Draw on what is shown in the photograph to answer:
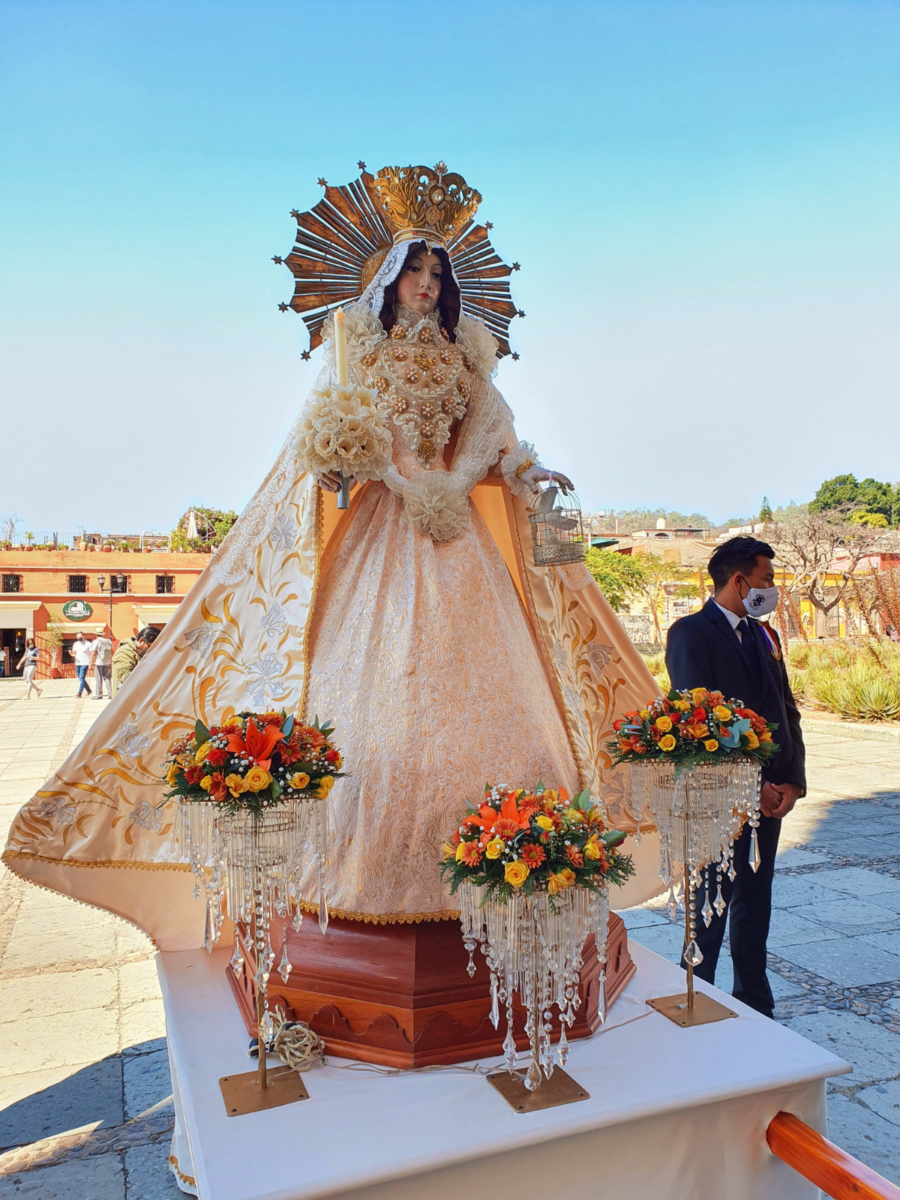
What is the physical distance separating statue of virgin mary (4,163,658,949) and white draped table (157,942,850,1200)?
54cm

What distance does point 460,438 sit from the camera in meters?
3.20

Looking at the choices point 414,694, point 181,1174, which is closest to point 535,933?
point 414,694

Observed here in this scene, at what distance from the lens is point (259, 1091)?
7.43 feet

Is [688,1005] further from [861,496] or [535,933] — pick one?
[861,496]

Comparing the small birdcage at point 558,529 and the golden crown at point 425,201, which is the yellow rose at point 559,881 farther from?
the golden crown at point 425,201

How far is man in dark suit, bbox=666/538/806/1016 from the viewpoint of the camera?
327cm

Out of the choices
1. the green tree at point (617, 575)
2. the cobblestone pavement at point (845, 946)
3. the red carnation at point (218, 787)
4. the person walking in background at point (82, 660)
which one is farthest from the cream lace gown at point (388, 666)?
the green tree at point (617, 575)

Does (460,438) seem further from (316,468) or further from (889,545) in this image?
(889,545)

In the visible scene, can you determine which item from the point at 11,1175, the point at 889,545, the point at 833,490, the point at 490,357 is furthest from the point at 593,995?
the point at 833,490

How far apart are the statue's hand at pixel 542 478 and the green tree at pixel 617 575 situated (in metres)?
22.8

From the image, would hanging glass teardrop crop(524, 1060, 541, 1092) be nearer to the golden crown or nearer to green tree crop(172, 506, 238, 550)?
the golden crown

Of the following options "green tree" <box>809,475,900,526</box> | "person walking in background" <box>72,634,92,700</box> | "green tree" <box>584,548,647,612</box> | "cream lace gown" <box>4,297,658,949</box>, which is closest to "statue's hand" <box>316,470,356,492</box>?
"cream lace gown" <box>4,297,658,949</box>

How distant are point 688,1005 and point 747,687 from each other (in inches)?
45.9

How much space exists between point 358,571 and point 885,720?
404 inches
